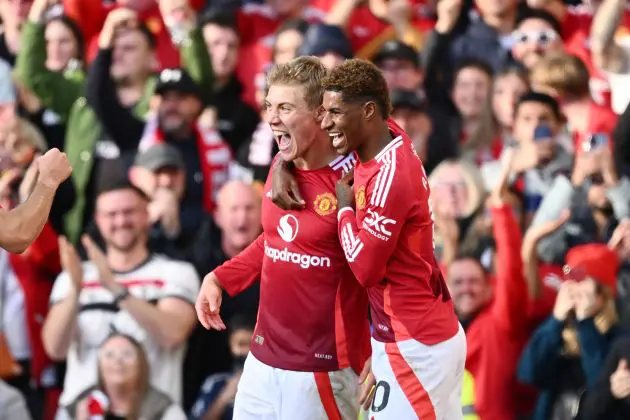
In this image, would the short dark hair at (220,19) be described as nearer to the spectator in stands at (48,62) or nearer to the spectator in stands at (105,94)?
the spectator in stands at (105,94)

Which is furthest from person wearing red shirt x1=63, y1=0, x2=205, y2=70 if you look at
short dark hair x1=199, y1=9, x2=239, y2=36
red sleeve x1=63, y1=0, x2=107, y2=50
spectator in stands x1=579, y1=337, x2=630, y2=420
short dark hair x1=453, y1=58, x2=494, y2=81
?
spectator in stands x1=579, y1=337, x2=630, y2=420

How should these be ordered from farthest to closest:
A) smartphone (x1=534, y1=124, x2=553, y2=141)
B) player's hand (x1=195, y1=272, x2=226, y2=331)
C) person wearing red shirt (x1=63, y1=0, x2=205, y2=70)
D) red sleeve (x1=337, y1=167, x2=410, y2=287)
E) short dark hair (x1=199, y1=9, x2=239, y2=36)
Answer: person wearing red shirt (x1=63, y1=0, x2=205, y2=70) → short dark hair (x1=199, y1=9, x2=239, y2=36) → smartphone (x1=534, y1=124, x2=553, y2=141) → player's hand (x1=195, y1=272, x2=226, y2=331) → red sleeve (x1=337, y1=167, x2=410, y2=287)

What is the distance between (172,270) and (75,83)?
1.56 m

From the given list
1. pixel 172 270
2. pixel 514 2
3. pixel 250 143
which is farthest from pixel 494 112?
pixel 172 270

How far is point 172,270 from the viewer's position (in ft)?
23.6

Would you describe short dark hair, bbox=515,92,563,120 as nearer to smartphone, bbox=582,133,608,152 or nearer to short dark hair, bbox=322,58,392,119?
smartphone, bbox=582,133,608,152

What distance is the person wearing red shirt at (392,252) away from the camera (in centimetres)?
455

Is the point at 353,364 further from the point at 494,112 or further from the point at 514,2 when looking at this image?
the point at 514,2

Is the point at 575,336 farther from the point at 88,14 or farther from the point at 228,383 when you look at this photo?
the point at 88,14

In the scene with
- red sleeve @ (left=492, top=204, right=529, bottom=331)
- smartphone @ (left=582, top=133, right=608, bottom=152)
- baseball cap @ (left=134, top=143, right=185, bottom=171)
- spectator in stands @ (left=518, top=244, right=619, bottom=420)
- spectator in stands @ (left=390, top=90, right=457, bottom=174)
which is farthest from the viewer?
baseball cap @ (left=134, top=143, right=185, bottom=171)

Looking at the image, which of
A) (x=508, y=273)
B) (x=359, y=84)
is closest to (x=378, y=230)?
(x=359, y=84)

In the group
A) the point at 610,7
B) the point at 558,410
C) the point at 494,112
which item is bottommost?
the point at 558,410

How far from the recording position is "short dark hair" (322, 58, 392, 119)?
15.0 ft

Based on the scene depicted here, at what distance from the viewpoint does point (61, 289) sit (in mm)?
7359
